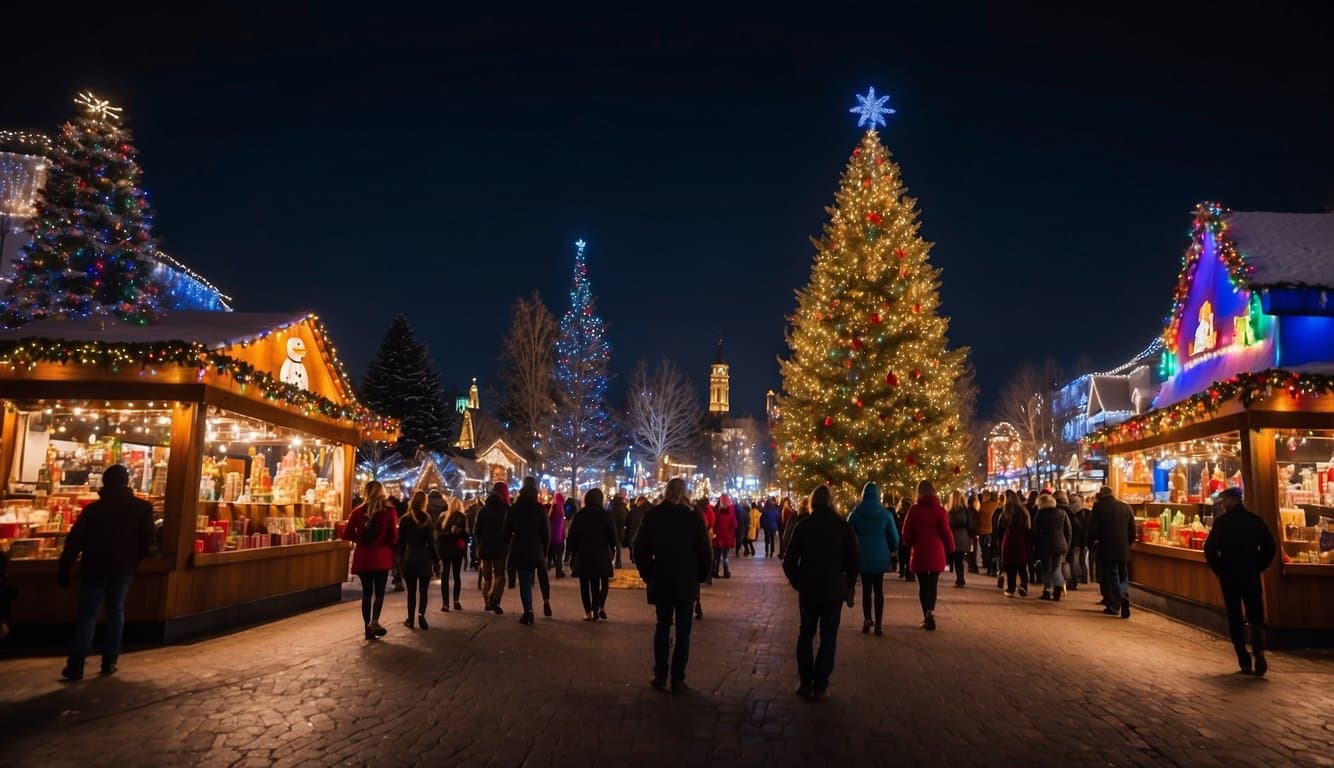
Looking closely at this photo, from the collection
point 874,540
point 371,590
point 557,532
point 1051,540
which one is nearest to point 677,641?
point 874,540

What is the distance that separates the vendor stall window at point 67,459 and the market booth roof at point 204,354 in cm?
52

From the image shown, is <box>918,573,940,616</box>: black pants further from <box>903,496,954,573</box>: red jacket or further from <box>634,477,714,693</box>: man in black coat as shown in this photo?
<box>634,477,714,693</box>: man in black coat

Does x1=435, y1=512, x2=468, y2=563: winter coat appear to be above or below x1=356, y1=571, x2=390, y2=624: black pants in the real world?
above

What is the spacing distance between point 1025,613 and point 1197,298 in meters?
6.61

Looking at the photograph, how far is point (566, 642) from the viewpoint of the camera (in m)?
10.1

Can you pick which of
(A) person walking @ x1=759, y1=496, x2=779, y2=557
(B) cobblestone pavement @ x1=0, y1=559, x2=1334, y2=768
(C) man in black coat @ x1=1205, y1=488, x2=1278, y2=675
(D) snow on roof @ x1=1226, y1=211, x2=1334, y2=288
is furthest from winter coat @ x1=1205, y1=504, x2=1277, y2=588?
(A) person walking @ x1=759, y1=496, x2=779, y2=557

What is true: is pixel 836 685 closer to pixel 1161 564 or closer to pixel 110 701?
pixel 110 701

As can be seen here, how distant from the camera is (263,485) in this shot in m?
14.2

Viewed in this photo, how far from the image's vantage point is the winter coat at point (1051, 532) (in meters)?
15.2

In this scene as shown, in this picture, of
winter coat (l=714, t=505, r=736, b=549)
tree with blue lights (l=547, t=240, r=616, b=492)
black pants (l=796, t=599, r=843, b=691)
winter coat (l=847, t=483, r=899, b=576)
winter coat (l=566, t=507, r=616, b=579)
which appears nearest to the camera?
black pants (l=796, t=599, r=843, b=691)

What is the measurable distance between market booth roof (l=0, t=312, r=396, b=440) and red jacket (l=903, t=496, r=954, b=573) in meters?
9.22

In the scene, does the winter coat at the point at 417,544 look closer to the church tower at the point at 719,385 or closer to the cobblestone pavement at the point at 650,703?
the cobblestone pavement at the point at 650,703

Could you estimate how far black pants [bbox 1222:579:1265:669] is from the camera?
8.72 metres

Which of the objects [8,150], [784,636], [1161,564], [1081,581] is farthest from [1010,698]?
[8,150]
